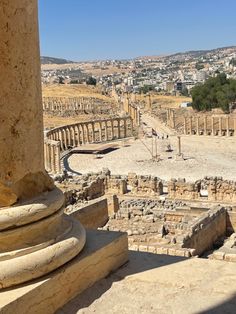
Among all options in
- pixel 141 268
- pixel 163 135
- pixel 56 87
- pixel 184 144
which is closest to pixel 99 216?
pixel 141 268

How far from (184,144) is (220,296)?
4358cm

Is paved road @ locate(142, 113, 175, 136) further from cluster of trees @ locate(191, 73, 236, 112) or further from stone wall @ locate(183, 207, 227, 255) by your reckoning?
stone wall @ locate(183, 207, 227, 255)

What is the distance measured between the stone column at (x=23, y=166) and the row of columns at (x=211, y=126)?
49.6m

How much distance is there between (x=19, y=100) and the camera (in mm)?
4125

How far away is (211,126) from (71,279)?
5476 centimetres

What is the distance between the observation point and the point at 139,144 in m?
48.2

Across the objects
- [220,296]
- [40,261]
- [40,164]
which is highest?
[40,164]

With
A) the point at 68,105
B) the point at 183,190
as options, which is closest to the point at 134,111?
the point at 68,105

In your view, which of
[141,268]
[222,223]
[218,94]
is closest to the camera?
[141,268]

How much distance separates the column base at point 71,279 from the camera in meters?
3.76

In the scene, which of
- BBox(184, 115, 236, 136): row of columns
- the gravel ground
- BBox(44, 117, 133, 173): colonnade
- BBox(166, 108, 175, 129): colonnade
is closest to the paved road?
BBox(166, 108, 175, 129): colonnade

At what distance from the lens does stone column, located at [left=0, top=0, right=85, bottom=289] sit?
13.1 ft

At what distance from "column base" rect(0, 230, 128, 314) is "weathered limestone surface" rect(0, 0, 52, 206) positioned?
0.70 m

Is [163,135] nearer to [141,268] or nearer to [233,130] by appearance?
[233,130]
